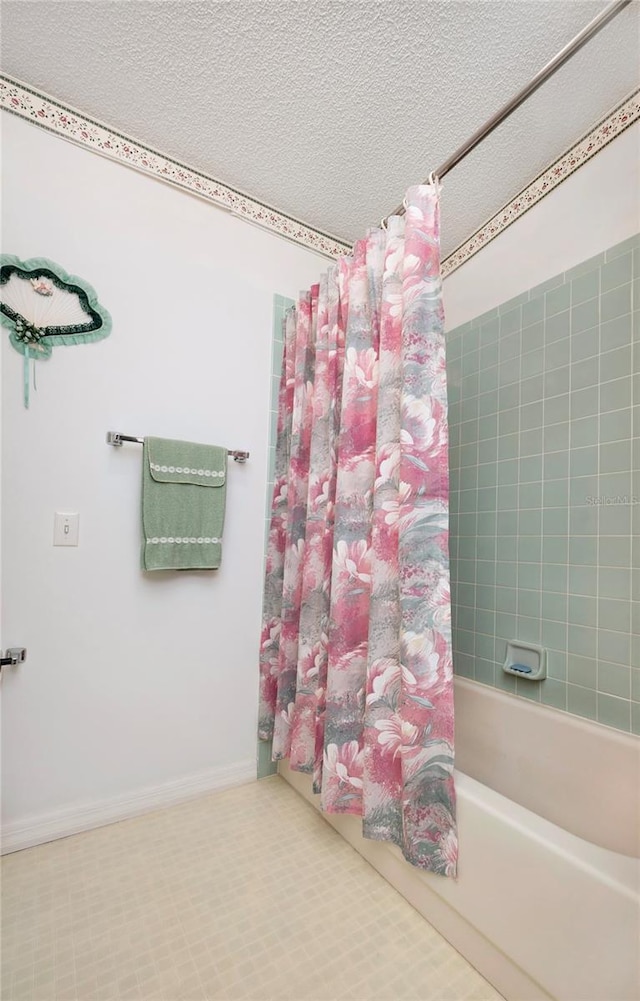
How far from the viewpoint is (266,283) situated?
1.83 meters

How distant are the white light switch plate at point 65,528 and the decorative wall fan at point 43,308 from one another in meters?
0.37

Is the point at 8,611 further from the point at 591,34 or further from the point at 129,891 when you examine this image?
the point at 591,34

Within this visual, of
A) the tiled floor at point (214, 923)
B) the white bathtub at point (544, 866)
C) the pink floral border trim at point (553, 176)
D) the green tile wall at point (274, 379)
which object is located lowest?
the tiled floor at point (214, 923)

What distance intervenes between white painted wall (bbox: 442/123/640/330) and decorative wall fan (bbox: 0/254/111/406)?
153 centimetres

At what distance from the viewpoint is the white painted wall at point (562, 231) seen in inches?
54.2

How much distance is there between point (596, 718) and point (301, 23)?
2.26 meters

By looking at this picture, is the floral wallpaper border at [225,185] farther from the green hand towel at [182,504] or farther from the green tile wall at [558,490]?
the green hand towel at [182,504]

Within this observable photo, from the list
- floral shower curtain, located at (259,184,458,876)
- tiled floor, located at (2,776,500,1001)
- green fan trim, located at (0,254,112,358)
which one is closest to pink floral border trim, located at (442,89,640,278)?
floral shower curtain, located at (259,184,458,876)

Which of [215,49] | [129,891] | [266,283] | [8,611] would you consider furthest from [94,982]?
[215,49]

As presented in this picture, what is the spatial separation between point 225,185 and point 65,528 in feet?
4.89

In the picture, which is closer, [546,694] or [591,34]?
[591,34]

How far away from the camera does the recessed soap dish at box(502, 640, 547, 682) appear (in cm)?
150

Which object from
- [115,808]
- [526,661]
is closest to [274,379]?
[526,661]

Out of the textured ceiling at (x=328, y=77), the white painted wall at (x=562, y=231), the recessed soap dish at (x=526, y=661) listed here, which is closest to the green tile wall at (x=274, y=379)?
the textured ceiling at (x=328, y=77)
